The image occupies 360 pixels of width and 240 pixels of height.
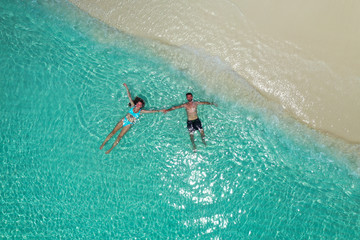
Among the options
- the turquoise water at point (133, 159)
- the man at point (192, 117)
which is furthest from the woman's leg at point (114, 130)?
the man at point (192, 117)

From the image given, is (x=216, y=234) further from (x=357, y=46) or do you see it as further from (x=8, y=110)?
(x=8, y=110)

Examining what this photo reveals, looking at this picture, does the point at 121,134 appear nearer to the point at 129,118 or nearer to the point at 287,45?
the point at 129,118

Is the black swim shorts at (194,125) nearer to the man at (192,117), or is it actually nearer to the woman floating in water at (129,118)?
the man at (192,117)

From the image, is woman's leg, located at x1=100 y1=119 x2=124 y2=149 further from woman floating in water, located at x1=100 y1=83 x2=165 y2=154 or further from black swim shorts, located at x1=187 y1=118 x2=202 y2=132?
black swim shorts, located at x1=187 y1=118 x2=202 y2=132

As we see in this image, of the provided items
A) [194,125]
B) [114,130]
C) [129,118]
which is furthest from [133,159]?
[194,125]

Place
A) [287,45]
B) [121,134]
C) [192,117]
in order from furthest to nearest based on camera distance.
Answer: [121,134], [192,117], [287,45]

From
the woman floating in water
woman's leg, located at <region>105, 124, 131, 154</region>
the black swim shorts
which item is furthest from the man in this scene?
woman's leg, located at <region>105, 124, 131, 154</region>
